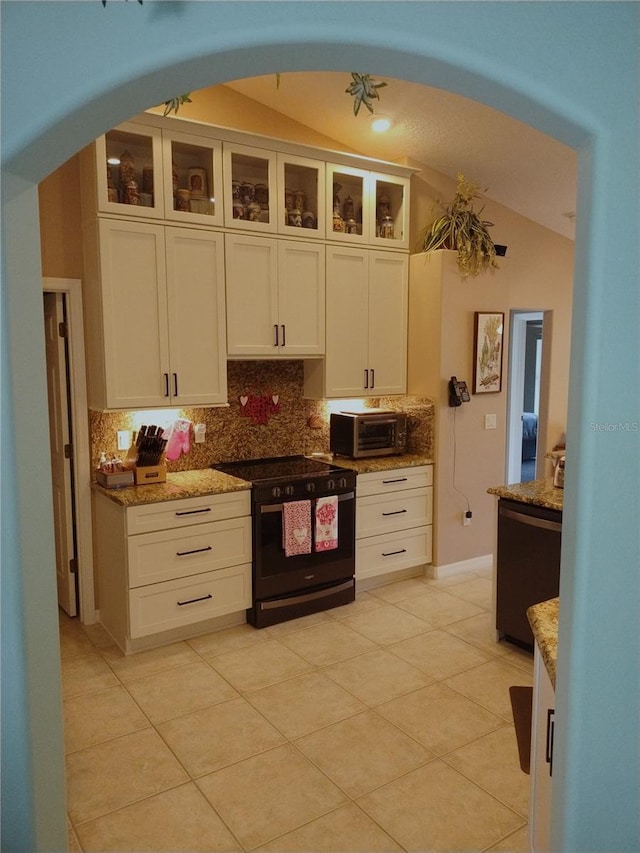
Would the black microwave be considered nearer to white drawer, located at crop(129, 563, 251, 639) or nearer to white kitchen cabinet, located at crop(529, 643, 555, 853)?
white drawer, located at crop(129, 563, 251, 639)

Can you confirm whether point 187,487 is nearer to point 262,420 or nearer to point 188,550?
point 188,550

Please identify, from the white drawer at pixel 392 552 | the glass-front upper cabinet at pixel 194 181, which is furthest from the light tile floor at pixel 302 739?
the glass-front upper cabinet at pixel 194 181

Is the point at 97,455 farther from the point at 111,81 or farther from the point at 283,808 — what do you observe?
the point at 111,81

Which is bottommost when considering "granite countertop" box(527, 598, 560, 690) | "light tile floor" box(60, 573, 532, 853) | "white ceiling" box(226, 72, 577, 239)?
"light tile floor" box(60, 573, 532, 853)

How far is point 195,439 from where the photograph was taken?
13.8 feet

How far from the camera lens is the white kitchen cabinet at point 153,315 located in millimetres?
3492

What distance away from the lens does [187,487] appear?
370 cm

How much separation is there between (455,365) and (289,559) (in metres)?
1.88

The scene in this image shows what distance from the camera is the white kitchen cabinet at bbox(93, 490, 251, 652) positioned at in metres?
3.48

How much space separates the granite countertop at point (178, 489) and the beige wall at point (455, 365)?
5.42 ft

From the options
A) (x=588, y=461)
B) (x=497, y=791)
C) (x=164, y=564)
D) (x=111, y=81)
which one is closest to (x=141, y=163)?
(x=164, y=564)

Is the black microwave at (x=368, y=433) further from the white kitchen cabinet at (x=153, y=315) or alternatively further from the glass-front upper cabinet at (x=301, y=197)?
the glass-front upper cabinet at (x=301, y=197)

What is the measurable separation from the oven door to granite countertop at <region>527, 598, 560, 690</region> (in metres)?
2.08

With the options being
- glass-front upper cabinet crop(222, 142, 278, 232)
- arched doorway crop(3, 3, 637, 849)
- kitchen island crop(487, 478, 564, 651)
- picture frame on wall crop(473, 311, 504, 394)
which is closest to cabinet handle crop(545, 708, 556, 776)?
arched doorway crop(3, 3, 637, 849)
